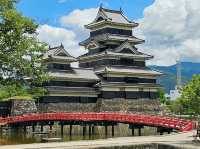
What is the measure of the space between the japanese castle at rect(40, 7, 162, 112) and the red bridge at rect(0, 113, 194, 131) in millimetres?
11141

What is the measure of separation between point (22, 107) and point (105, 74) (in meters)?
15.3

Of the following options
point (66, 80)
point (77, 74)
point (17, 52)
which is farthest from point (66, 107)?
point (17, 52)

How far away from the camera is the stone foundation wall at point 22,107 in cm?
6494

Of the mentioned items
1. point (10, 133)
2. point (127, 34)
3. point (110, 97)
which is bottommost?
point (10, 133)

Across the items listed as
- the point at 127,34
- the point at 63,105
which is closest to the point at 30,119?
the point at 63,105

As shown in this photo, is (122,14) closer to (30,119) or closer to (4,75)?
(30,119)

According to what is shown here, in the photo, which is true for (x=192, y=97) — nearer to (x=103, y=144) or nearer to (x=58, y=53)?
(x=58, y=53)

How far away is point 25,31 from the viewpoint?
104 ft

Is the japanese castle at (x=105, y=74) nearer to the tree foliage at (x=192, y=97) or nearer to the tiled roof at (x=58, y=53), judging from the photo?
the tiled roof at (x=58, y=53)

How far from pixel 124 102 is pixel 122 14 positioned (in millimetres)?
17560

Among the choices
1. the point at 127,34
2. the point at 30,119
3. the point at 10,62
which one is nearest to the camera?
the point at 10,62

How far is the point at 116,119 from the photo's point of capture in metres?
49.1

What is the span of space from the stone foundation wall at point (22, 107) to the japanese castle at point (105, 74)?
291cm

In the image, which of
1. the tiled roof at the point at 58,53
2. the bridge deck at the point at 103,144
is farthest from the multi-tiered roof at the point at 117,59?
the bridge deck at the point at 103,144
